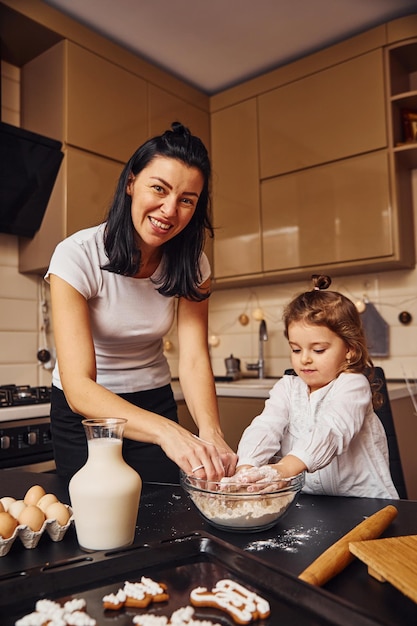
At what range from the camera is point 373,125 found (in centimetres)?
256

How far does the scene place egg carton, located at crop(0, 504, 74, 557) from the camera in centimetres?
72

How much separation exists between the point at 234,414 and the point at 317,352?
126 cm

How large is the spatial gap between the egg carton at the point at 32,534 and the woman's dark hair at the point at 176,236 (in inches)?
27.6

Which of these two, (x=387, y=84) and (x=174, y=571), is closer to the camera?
(x=174, y=571)

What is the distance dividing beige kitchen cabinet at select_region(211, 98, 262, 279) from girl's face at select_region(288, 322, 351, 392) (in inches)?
61.9

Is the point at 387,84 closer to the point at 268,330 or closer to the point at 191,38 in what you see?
the point at 191,38

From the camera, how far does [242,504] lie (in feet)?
2.62

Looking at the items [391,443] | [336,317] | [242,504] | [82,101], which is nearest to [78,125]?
[82,101]

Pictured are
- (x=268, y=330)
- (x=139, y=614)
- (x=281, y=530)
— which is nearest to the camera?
(x=139, y=614)

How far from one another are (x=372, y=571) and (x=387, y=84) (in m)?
2.40

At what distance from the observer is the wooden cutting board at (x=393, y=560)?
0.58 m

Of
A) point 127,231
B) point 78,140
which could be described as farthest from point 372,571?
point 78,140

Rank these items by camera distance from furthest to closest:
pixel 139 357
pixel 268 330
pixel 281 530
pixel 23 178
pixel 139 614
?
pixel 268 330 → pixel 23 178 → pixel 139 357 → pixel 281 530 → pixel 139 614

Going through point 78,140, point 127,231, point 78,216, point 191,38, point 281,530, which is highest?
point 191,38
